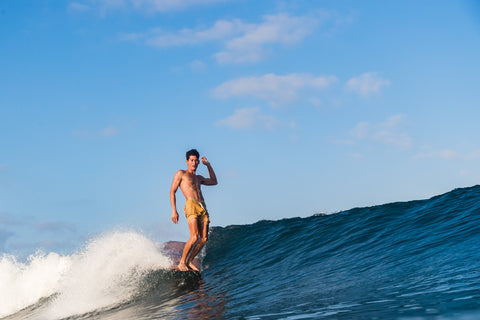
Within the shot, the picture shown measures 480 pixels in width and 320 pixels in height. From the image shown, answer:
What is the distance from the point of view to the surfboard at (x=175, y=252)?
931cm

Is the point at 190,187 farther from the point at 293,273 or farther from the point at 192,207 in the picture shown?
the point at 293,273

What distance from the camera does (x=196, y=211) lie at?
8.01 metres

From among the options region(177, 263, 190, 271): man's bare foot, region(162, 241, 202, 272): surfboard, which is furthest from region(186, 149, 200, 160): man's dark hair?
region(162, 241, 202, 272): surfboard

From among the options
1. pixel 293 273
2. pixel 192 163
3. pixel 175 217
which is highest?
pixel 192 163

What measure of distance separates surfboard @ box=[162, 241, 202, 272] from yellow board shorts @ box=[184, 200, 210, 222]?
1.35 m

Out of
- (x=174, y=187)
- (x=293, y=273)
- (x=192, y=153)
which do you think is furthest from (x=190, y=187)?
(x=293, y=273)

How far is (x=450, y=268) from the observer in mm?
4992

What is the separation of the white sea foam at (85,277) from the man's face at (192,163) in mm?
2295

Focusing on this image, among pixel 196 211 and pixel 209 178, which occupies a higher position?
pixel 209 178

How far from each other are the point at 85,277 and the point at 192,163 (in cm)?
343

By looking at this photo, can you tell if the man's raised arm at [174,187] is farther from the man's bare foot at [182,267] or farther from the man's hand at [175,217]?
the man's bare foot at [182,267]

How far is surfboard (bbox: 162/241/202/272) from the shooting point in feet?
30.6

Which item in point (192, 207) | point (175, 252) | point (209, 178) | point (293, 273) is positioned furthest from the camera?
point (175, 252)

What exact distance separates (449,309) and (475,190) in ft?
31.1
